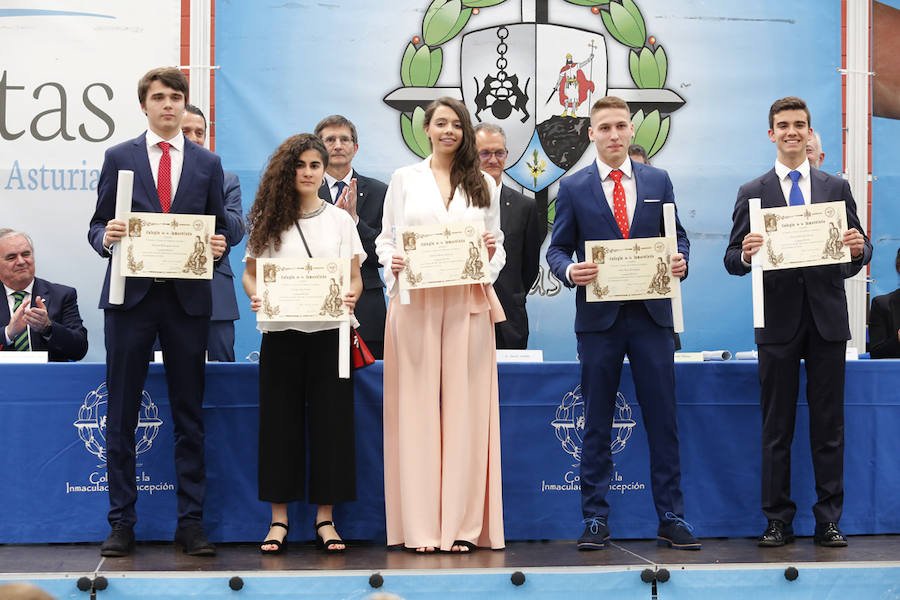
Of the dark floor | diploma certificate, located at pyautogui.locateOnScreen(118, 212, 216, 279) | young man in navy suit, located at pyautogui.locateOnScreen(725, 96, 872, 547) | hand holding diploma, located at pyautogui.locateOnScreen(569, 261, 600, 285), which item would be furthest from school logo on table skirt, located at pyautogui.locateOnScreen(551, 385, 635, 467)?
diploma certificate, located at pyautogui.locateOnScreen(118, 212, 216, 279)

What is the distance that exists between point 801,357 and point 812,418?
28 centimetres

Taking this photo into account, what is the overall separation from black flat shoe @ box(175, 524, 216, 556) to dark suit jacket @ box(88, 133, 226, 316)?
35.9 inches

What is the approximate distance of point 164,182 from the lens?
413cm

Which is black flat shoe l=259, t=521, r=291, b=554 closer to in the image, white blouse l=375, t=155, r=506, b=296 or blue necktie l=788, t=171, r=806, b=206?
white blouse l=375, t=155, r=506, b=296

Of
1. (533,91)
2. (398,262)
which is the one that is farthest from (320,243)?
(533,91)

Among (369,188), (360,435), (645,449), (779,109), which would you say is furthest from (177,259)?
(779,109)

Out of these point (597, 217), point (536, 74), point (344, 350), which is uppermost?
point (536, 74)

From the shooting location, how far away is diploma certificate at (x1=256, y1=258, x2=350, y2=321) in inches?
159

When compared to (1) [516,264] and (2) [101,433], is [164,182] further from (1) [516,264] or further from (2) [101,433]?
(1) [516,264]

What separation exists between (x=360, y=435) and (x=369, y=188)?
144cm

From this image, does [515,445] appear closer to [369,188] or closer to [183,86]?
[369,188]

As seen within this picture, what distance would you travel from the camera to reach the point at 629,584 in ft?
12.2

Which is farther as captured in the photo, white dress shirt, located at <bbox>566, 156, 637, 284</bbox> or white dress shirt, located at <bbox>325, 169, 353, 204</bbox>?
white dress shirt, located at <bbox>325, 169, 353, 204</bbox>

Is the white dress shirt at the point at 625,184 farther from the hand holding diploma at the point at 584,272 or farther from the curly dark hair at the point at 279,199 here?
the curly dark hair at the point at 279,199
